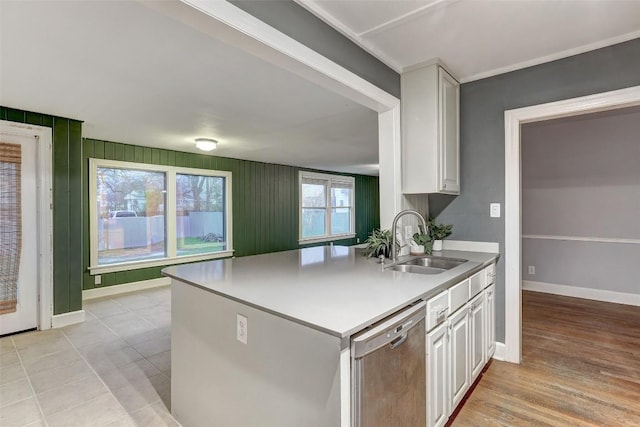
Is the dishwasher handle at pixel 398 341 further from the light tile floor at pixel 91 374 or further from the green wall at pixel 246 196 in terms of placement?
the green wall at pixel 246 196

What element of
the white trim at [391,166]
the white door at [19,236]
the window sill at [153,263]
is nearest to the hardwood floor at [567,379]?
the white trim at [391,166]

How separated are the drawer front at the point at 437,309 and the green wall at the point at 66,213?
3916 mm

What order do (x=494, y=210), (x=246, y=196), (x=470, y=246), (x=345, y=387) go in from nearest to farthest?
(x=345, y=387)
(x=494, y=210)
(x=470, y=246)
(x=246, y=196)

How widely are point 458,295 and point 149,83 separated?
2782mm

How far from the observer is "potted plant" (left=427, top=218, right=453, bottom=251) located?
2867mm

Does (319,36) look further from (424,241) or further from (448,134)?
(424,241)

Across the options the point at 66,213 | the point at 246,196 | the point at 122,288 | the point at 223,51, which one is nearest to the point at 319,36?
the point at 223,51

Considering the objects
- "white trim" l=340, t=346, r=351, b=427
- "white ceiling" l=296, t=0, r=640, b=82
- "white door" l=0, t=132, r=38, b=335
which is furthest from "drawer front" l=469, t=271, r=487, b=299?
"white door" l=0, t=132, r=38, b=335

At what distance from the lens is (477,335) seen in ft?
7.32

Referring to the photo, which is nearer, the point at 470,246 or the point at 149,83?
the point at 149,83

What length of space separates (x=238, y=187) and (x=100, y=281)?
2.78m

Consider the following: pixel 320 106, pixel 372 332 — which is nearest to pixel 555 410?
pixel 372 332

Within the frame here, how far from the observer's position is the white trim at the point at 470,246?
8.88 ft

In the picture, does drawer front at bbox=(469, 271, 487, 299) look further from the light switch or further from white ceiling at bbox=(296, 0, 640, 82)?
white ceiling at bbox=(296, 0, 640, 82)
